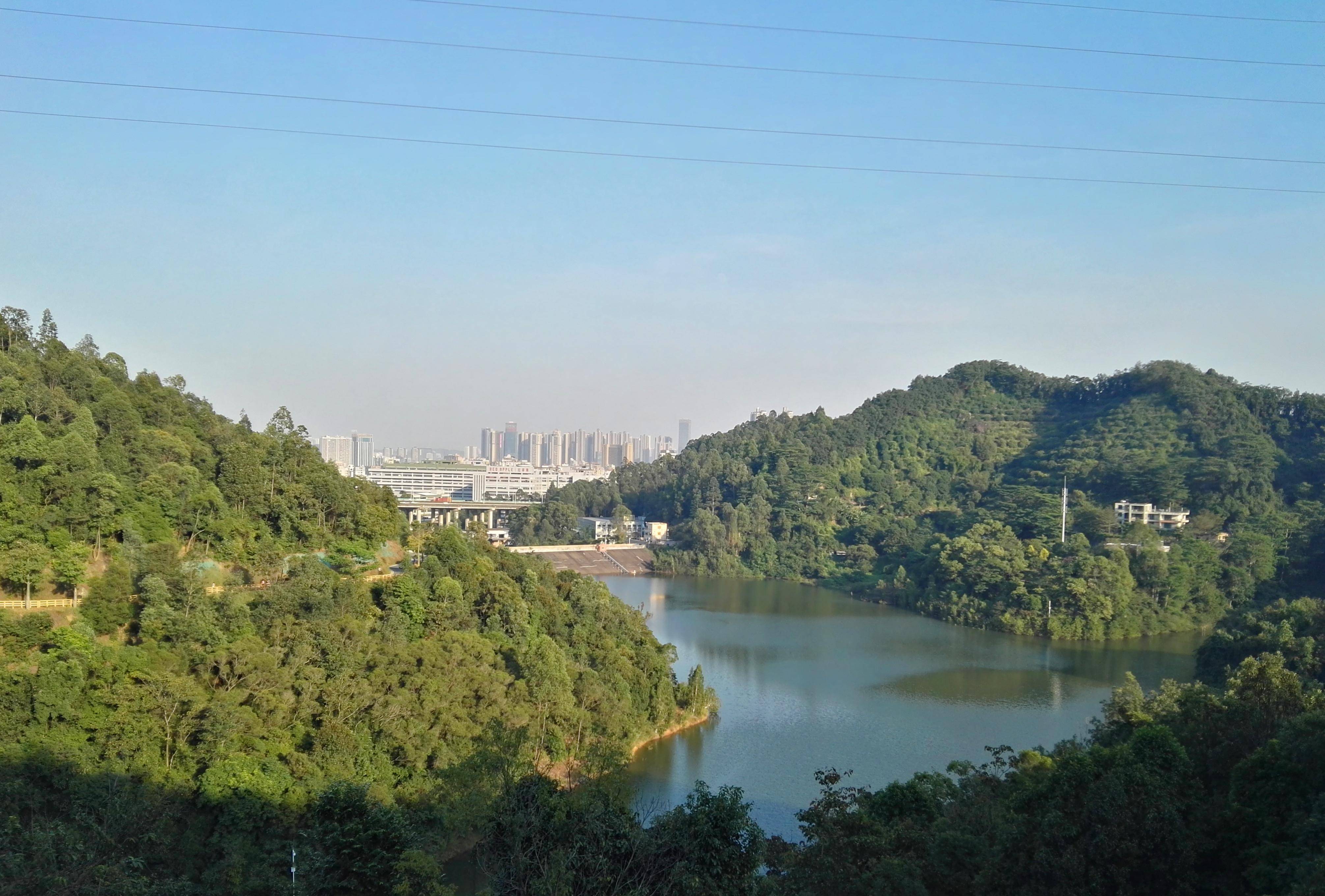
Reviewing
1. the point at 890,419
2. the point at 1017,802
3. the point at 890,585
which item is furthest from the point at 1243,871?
the point at 890,419

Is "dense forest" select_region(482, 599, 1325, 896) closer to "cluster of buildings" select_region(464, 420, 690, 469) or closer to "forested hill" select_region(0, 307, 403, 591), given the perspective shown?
"forested hill" select_region(0, 307, 403, 591)

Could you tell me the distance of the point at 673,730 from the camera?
918cm

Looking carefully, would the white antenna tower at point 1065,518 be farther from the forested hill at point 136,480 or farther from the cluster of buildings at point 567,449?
the cluster of buildings at point 567,449

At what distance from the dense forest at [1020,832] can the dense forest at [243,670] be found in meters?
0.45

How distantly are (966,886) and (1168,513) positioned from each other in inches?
685

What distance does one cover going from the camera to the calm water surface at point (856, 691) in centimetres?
814

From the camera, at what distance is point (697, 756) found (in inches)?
336

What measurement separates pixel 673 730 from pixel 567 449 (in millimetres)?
51637

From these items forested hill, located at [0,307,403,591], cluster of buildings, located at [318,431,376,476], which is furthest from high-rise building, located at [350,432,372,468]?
forested hill, located at [0,307,403,591]

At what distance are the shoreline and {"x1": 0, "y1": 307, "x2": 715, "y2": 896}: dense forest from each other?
9 centimetres

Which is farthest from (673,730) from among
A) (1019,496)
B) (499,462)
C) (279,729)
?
(499,462)

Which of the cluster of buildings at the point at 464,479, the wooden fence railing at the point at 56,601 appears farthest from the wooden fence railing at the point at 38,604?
the cluster of buildings at the point at 464,479

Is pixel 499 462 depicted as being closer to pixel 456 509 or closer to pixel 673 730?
pixel 456 509

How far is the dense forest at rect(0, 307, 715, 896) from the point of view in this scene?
4328 mm
